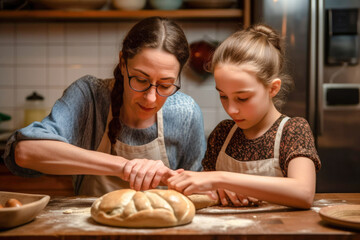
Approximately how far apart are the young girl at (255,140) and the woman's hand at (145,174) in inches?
2.2

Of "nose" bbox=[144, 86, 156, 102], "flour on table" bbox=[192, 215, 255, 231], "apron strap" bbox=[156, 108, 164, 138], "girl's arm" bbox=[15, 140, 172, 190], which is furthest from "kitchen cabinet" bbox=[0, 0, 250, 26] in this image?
"flour on table" bbox=[192, 215, 255, 231]

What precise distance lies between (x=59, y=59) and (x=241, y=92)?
216 cm

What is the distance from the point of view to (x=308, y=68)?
2.45m

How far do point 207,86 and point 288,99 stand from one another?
2.51 ft

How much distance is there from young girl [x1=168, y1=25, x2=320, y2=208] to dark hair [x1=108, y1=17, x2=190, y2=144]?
161 mm

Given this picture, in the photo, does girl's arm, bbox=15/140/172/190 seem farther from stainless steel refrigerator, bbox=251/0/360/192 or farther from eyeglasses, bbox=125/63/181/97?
stainless steel refrigerator, bbox=251/0/360/192

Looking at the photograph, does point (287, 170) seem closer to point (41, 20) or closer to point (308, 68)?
point (308, 68)

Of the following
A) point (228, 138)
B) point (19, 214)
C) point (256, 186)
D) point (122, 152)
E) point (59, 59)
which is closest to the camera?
point (19, 214)

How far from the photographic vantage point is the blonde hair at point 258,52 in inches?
53.6

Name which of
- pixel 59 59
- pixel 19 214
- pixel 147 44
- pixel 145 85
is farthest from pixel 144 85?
pixel 59 59

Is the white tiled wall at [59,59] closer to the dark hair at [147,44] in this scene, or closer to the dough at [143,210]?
the dark hair at [147,44]

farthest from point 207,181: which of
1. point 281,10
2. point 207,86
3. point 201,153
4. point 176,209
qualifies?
point 207,86

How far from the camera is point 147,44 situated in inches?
56.9

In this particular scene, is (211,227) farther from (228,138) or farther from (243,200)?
→ (228,138)
